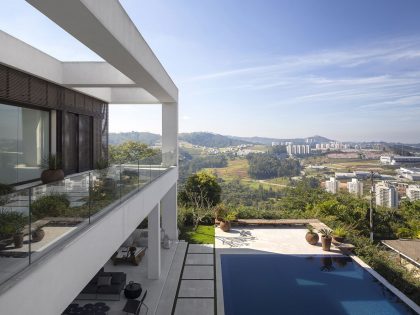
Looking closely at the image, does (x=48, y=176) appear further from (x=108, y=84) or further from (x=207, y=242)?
(x=207, y=242)

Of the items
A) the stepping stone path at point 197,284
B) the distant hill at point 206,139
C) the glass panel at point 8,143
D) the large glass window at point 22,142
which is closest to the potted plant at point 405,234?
the stepping stone path at point 197,284

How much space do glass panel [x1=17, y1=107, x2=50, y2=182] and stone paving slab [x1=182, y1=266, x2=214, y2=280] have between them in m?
6.56

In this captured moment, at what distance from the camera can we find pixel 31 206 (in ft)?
12.8

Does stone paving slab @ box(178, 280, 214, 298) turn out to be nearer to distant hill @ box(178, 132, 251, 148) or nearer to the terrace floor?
the terrace floor

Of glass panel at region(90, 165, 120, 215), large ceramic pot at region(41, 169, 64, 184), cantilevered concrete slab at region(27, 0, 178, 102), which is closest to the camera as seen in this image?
cantilevered concrete slab at region(27, 0, 178, 102)

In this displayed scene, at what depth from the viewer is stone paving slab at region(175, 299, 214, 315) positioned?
10234mm

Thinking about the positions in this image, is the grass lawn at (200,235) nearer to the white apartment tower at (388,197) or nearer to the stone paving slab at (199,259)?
the stone paving slab at (199,259)

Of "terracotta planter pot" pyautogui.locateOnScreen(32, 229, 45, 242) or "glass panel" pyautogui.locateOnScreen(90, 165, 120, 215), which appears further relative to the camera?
"glass panel" pyautogui.locateOnScreen(90, 165, 120, 215)

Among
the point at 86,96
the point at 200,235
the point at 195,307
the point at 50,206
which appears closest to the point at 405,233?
the point at 200,235

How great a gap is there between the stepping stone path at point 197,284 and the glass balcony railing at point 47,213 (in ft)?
17.8

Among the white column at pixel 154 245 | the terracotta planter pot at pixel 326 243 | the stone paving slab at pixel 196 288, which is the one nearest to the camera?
the stone paving slab at pixel 196 288

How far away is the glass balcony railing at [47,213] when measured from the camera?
137 inches

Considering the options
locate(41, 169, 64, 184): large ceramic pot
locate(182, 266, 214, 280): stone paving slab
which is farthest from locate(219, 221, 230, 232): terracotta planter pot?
locate(41, 169, 64, 184): large ceramic pot

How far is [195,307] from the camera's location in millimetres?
10594
